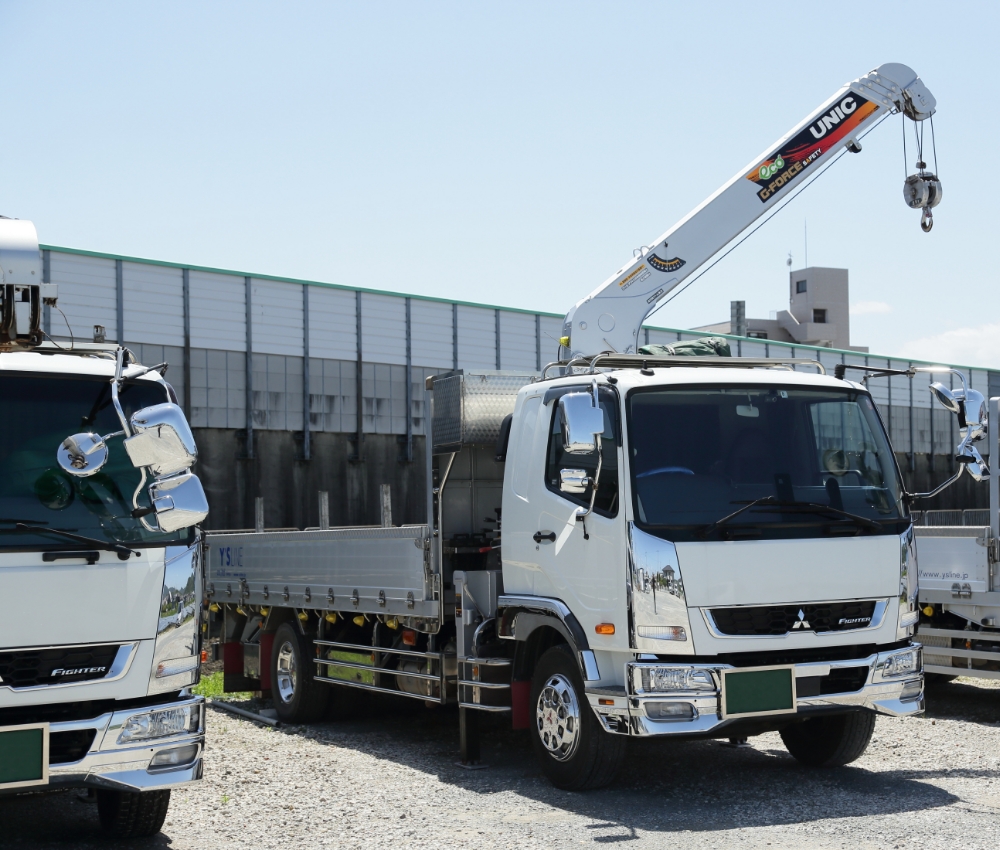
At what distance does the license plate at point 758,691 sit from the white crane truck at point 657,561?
0.04ft

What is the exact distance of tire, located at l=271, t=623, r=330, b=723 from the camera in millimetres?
10883

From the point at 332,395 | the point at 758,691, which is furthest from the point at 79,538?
the point at 332,395

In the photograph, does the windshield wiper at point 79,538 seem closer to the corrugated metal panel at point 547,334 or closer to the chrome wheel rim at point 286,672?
the chrome wheel rim at point 286,672

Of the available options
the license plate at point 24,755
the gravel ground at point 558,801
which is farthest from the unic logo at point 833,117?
the license plate at point 24,755

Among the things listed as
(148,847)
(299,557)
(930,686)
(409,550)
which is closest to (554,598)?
(409,550)

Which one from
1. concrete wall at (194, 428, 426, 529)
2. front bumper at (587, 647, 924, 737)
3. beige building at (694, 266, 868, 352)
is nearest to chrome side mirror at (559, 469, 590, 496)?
front bumper at (587, 647, 924, 737)

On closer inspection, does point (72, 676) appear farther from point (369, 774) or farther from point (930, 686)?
point (930, 686)

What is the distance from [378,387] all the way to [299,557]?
18635 millimetres

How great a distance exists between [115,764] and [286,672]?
215 inches

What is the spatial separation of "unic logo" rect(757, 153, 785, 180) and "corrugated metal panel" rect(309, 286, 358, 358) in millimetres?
17549

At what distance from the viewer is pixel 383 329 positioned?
2942 centimetres

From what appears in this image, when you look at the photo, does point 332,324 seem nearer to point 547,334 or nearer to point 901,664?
point 547,334

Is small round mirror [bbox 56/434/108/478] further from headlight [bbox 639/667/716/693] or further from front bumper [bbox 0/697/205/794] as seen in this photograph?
headlight [bbox 639/667/716/693]

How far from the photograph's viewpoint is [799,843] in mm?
6160
